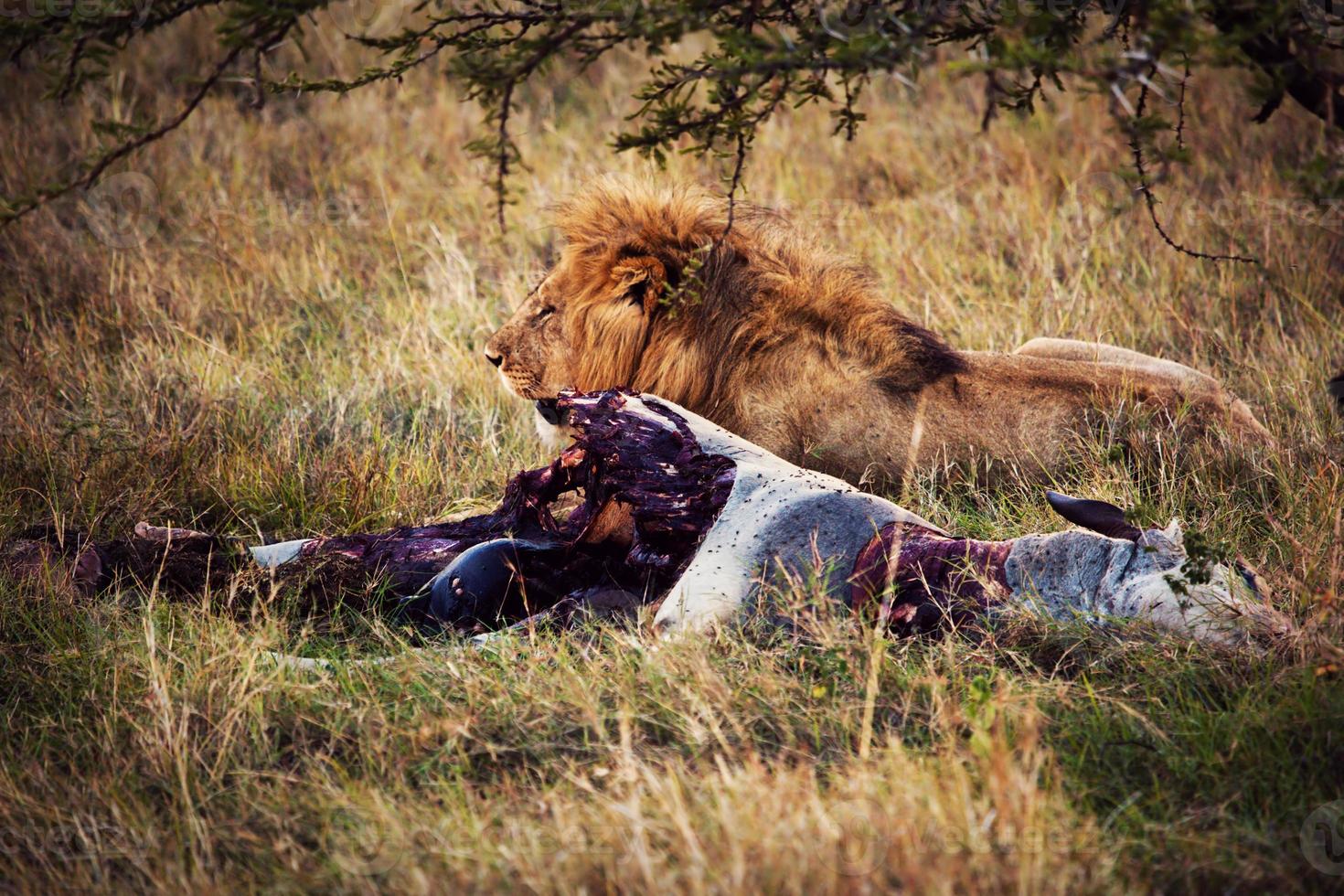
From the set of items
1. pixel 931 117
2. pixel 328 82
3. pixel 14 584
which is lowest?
pixel 14 584

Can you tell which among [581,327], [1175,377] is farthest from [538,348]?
[1175,377]

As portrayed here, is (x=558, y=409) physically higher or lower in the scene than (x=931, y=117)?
lower

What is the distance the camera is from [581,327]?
14.4ft

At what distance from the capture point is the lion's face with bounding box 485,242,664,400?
4.26 m

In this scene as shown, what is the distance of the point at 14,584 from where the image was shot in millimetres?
3443

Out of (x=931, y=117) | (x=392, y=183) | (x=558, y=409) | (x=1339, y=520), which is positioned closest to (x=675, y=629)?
(x=558, y=409)

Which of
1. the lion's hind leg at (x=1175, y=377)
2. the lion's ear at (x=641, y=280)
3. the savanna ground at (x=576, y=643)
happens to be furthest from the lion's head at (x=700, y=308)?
the lion's hind leg at (x=1175, y=377)

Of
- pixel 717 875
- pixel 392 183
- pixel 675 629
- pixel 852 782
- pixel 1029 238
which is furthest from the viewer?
pixel 392 183

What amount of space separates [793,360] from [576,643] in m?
1.50

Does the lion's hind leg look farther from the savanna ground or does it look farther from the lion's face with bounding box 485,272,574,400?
the lion's face with bounding box 485,272,574,400

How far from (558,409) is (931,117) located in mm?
5616

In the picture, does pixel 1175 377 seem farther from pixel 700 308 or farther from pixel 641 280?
pixel 641 280

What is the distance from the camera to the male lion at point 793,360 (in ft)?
13.1

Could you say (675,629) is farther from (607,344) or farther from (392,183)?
(392,183)
